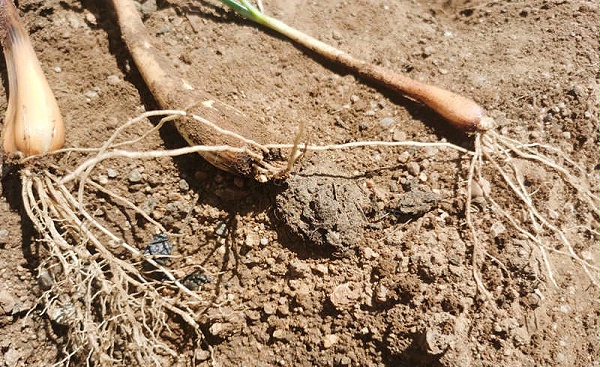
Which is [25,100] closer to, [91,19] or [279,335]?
[91,19]

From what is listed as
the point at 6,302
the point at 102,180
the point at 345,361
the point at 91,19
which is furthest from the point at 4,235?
the point at 345,361

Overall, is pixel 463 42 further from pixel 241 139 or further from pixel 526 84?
pixel 241 139

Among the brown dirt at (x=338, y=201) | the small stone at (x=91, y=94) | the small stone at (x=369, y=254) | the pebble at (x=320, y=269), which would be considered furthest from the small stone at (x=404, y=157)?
the small stone at (x=91, y=94)

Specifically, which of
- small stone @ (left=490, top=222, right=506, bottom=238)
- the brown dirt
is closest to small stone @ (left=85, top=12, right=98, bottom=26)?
the brown dirt

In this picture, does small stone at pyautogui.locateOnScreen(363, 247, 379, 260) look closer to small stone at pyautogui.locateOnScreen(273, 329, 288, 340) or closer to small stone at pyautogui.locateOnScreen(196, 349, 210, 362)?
small stone at pyautogui.locateOnScreen(273, 329, 288, 340)

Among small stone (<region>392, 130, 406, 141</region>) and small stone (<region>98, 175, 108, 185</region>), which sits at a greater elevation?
small stone (<region>392, 130, 406, 141</region>)
